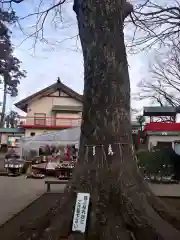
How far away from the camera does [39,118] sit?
1492 inches

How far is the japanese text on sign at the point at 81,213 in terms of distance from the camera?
16.4ft

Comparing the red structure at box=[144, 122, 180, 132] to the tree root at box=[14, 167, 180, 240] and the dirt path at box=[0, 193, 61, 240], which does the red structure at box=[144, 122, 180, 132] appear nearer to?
the dirt path at box=[0, 193, 61, 240]

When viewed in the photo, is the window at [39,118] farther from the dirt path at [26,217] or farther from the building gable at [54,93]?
the dirt path at [26,217]

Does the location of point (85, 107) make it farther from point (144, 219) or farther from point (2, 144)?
point (2, 144)

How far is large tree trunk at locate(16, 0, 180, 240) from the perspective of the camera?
5105mm

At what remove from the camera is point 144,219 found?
517 centimetres

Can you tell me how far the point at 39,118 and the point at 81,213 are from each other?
1312 inches

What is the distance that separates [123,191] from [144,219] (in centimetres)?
53

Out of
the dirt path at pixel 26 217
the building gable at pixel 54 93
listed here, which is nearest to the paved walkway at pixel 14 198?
the dirt path at pixel 26 217

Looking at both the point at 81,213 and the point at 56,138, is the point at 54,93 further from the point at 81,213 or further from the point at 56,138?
the point at 81,213

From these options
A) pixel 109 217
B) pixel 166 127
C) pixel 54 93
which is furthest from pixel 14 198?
pixel 54 93

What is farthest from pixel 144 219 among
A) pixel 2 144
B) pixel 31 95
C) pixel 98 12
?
pixel 2 144

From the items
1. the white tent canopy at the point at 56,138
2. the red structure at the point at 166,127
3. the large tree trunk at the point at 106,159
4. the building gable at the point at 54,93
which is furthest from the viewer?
the building gable at the point at 54,93

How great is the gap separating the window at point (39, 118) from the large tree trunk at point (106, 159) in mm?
32286
